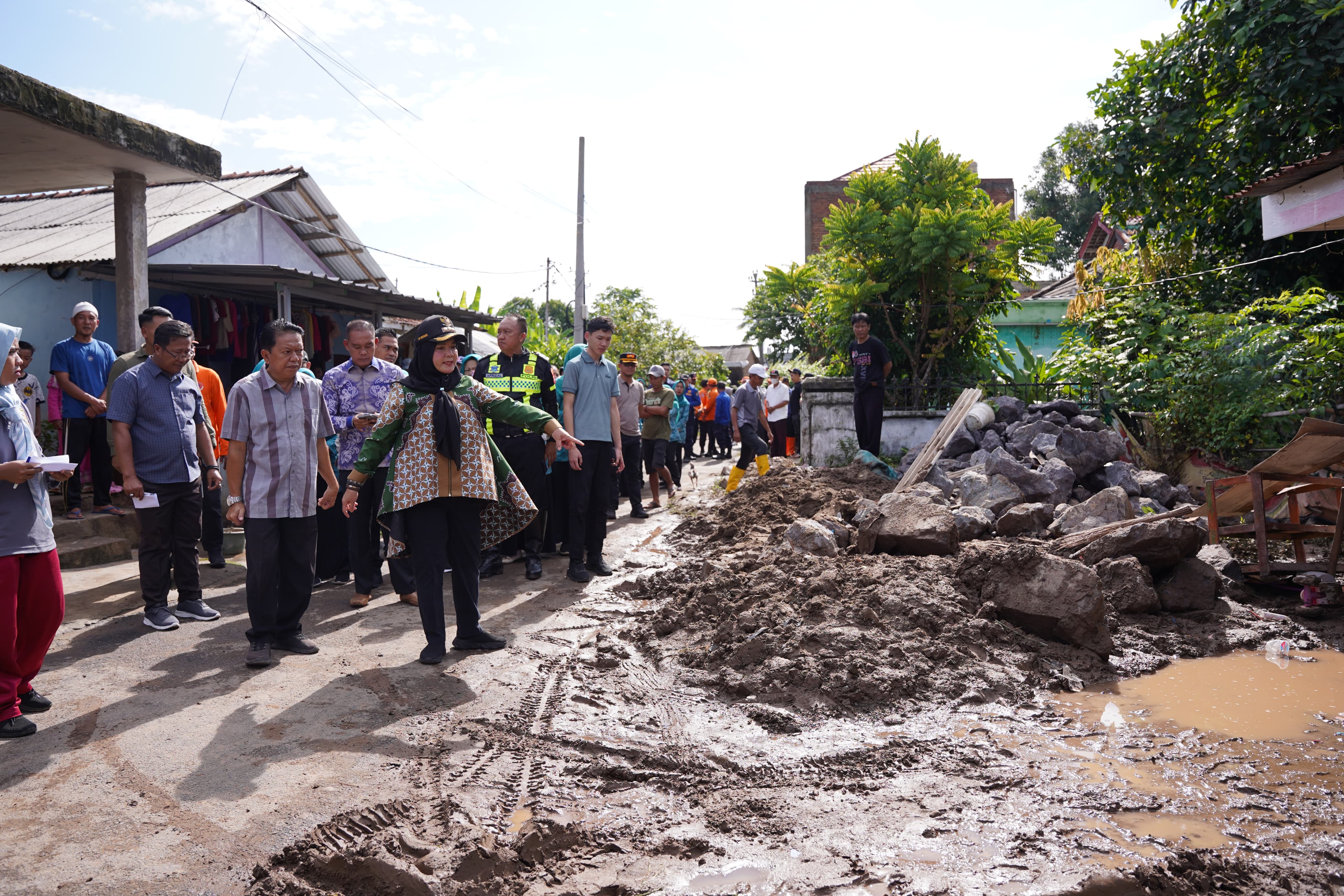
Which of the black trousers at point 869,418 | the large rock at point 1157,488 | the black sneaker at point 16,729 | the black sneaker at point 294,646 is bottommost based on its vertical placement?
the black sneaker at point 16,729

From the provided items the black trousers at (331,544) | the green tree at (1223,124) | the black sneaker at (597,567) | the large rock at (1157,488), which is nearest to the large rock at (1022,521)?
the large rock at (1157,488)

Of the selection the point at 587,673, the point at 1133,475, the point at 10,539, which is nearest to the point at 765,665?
the point at 587,673

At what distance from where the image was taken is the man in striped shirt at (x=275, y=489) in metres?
4.88

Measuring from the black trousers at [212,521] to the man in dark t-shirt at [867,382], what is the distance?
7.14 meters

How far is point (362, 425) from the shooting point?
625 cm

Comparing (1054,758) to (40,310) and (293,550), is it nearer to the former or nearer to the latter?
(293,550)

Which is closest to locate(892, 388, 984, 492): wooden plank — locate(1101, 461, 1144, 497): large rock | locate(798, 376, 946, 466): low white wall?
locate(798, 376, 946, 466): low white wall

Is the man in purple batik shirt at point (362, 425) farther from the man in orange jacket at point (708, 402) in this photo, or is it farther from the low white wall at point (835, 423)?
the man in orange jacket at point (708, 402)

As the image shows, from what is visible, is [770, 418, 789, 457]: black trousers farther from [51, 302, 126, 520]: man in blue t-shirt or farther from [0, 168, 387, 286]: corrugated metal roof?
[51, 302, 126, 520]: man in blue t-shirt

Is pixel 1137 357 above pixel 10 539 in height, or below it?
above

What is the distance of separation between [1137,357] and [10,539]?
11.7 meters

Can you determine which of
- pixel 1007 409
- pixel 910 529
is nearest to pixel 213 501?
pixel 910 529

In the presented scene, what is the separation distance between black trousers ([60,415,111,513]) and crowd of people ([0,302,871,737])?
55 centimetres

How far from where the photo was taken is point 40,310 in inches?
424
